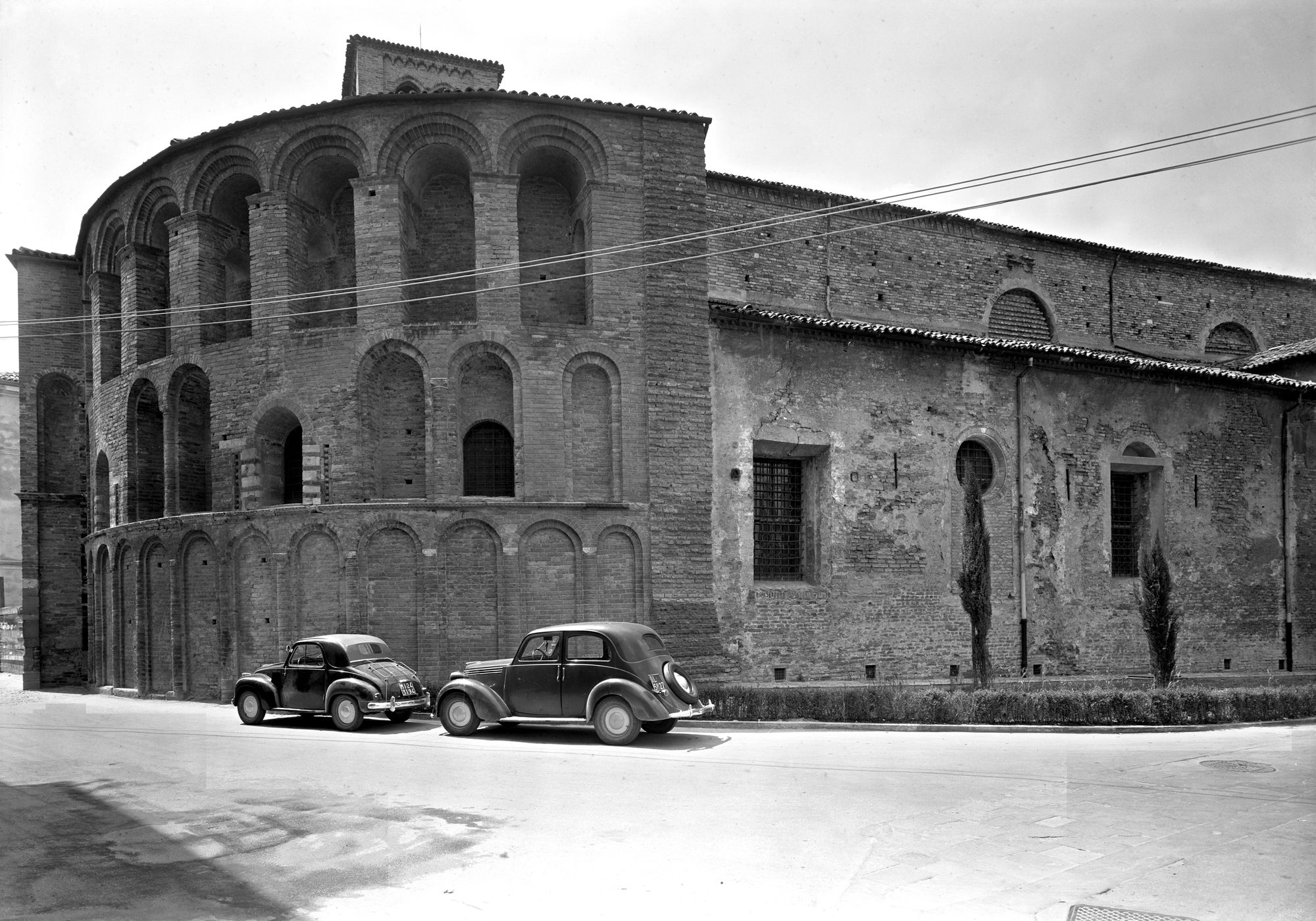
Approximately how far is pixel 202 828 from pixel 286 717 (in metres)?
7.04

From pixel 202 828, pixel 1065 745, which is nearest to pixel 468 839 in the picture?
pixel 202 828

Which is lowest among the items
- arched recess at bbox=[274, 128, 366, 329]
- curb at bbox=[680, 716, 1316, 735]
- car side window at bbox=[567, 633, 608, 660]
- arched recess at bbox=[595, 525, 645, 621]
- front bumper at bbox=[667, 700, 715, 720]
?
curb at bbox=[680, 716, 1316, 735]

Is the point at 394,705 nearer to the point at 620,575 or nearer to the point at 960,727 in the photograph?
the point at 620,575

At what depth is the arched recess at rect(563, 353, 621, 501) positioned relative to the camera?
49.7 ft

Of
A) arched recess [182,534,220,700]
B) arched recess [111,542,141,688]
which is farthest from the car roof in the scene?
arched recess [111,542,141,688]

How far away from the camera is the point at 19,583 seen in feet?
128

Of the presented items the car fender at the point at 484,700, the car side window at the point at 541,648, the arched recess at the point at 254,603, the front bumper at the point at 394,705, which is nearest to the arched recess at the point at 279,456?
the arched recess at the point at 254,603

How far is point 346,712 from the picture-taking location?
12.4 m

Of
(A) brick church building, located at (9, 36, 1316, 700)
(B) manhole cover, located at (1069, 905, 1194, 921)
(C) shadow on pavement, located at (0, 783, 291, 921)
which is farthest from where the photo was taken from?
(A) brick church building, located at (9, 36, 1316, 700)

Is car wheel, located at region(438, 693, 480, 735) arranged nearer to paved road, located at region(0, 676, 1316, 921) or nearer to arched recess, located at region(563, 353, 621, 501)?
paved road, located at region(0, 676, 1316, 921)

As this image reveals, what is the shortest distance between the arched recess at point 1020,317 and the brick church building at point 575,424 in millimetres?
115

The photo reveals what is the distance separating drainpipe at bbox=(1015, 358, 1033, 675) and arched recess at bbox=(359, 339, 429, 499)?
36.5ft

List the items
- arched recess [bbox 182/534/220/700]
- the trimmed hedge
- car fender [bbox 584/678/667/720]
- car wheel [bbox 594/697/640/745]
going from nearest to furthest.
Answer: car fender [bbox 584/678/667/720] → car wheel [bbox 594/697/640/745] → the trimmed hedge → arched recess [bbox 182/534/220/700]

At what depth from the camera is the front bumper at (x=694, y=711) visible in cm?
1083
